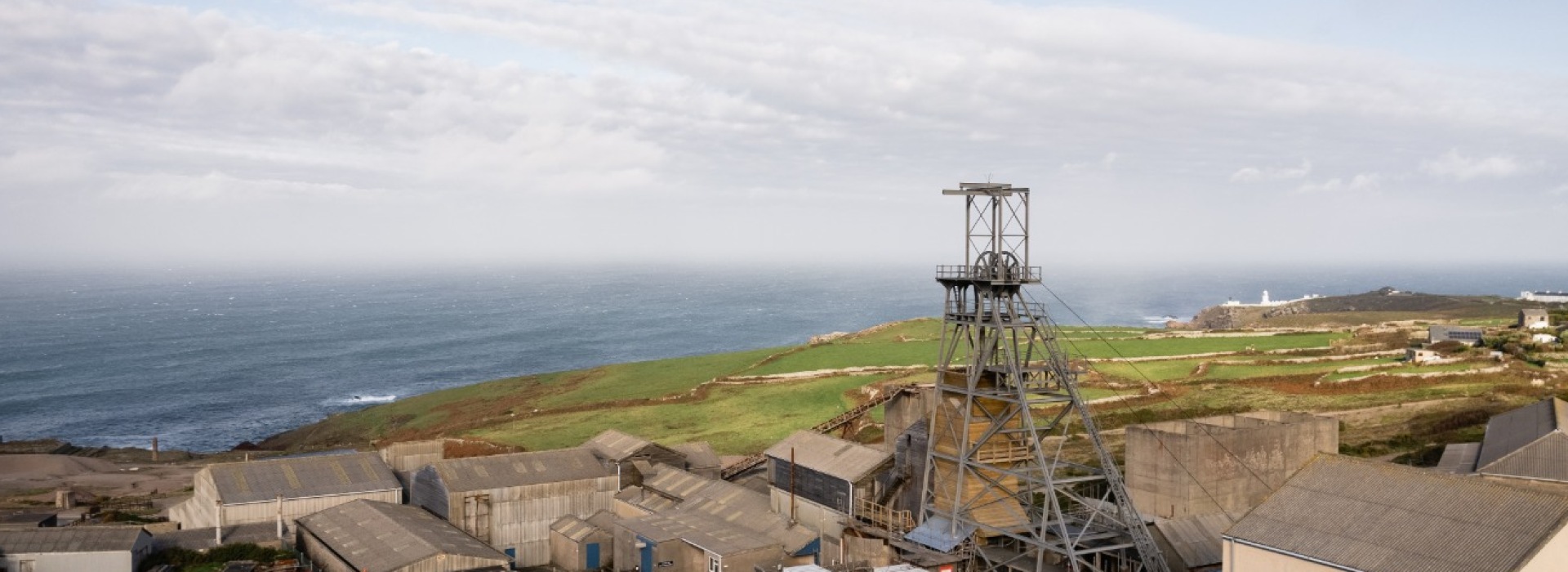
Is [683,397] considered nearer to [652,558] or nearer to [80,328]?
[652,558]

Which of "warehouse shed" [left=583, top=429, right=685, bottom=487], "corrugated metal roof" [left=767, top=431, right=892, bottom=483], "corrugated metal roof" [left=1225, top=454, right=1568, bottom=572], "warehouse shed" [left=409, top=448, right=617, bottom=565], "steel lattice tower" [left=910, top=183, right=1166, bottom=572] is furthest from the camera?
"warehouse shed" [left=583, top=429, right=685, bottom=487]

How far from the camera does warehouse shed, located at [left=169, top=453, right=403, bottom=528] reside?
40.8 m

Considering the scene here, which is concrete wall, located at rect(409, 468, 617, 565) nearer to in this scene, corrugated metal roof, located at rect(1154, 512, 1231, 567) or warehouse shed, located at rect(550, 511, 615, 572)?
warehouse shed, located at rect(550, 511, 615, 572)

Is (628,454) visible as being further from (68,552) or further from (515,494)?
(68,552)

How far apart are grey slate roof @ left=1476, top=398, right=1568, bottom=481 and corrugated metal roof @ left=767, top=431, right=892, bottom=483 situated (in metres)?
19.4

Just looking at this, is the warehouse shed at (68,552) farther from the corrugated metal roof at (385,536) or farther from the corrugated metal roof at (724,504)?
the corrugated metal roof at (724,504)

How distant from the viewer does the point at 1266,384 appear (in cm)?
6359

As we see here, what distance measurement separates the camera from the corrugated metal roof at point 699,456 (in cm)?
4938

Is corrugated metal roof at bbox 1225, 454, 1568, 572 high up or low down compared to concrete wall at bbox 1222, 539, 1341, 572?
up

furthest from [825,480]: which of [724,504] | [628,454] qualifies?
[628,454]

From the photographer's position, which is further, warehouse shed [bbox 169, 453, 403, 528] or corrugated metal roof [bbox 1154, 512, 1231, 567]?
warehouse shed [bbox 169, 453, 403, 528]

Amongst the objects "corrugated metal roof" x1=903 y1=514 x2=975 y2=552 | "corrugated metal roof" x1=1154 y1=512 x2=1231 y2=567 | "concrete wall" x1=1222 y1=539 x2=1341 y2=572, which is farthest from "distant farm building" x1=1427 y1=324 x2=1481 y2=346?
"concrete wall" x1=1222 y1=539 x2=1341 y2=572

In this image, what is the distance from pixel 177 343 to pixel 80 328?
3760 centimetres

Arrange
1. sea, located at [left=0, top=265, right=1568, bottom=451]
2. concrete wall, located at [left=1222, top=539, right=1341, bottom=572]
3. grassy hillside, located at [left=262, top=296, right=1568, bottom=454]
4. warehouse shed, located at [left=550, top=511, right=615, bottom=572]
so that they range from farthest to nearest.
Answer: sea, located at [left=0, top=265, right=1568, bottom=451]
grassy hillside, located at [left=262, top=296, right=1568, bottom=454]
warehouse shed, located at [left=550, top=511, right=615, bottom=572]
concrete wall, located at [left=1222, top=539, right=1341, bottom=572]
